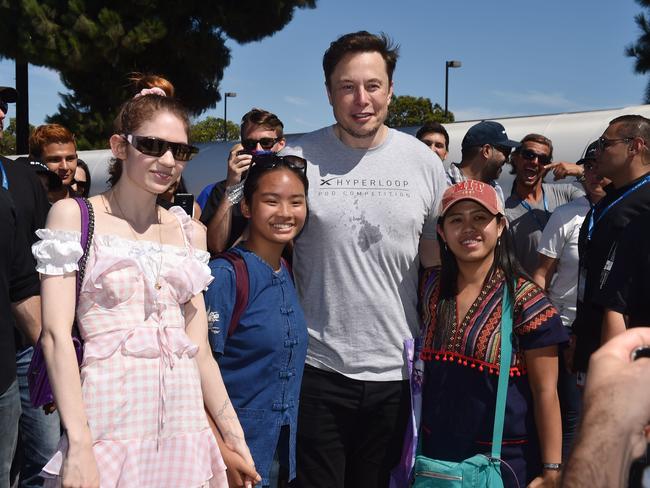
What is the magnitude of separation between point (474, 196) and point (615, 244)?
2.38ft

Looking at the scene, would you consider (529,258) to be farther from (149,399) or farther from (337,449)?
(149,399)

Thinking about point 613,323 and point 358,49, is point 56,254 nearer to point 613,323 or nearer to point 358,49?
point 358,49

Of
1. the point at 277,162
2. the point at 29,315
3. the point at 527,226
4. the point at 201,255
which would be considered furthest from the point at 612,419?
the point at 527,226

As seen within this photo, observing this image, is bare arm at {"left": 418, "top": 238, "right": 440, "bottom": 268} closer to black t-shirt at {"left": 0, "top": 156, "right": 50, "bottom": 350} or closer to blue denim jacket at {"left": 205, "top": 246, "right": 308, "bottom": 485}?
blue denim jacket at {"left": 205, "top": 246, "right": 308, "bottom": 485}

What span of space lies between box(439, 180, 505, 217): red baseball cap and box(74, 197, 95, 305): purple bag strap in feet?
4.63

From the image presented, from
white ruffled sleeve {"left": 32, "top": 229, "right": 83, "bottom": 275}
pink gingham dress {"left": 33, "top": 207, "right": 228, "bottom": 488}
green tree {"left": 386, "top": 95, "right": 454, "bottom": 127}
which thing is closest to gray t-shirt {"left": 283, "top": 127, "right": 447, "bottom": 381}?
pink gingham dress {"left": 33, "top": 207, "right": 228, "bottom": 488}

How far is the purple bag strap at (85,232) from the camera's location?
2.10 m

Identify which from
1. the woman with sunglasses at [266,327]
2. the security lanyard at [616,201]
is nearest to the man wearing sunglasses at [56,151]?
the woman with sunglasses at [266,327]

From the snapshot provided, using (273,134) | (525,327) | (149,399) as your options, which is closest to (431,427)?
(525,327)

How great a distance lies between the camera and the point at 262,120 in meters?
4.43

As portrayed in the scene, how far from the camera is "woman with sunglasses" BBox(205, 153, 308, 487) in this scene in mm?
2578

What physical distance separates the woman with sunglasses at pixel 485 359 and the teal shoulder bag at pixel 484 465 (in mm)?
33

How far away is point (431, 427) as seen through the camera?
268 centimetres

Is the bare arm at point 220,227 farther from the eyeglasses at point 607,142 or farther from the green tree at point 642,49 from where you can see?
the green tree at point 642,49
